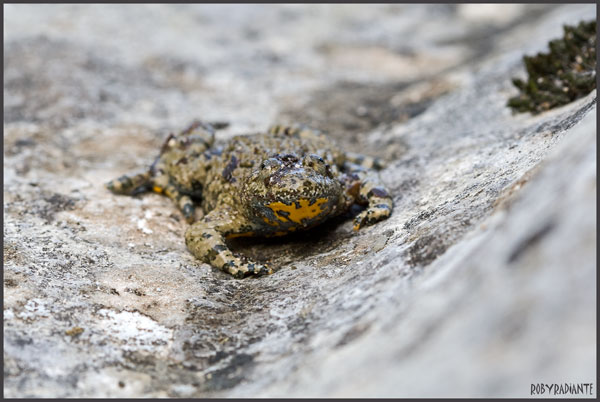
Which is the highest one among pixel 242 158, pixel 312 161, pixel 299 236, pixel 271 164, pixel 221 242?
pixel 242 158

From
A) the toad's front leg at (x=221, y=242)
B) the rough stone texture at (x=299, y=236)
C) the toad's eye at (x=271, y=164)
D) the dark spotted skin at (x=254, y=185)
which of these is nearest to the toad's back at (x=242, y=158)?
the dark spotted skin at (x=254, y=185)

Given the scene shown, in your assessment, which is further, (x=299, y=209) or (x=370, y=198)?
(x=370, y=198)

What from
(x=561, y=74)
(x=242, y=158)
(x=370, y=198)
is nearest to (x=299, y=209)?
(x=370, y=198)

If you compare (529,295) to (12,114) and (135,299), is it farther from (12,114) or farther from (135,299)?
(12,114)

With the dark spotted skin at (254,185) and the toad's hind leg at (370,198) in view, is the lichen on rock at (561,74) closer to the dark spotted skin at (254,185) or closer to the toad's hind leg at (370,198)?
the dark spotted skin at (254,185)

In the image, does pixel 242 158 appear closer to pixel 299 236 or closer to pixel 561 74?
pixel 299 236

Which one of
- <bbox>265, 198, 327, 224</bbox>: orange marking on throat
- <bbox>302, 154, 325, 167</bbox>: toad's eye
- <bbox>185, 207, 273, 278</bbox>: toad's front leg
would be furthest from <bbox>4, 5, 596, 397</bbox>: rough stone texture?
<bbox>302, 154, 325, 167</bbox>: toad's eye

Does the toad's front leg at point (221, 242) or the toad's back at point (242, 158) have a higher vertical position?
the toad's back at point (242, 158)
